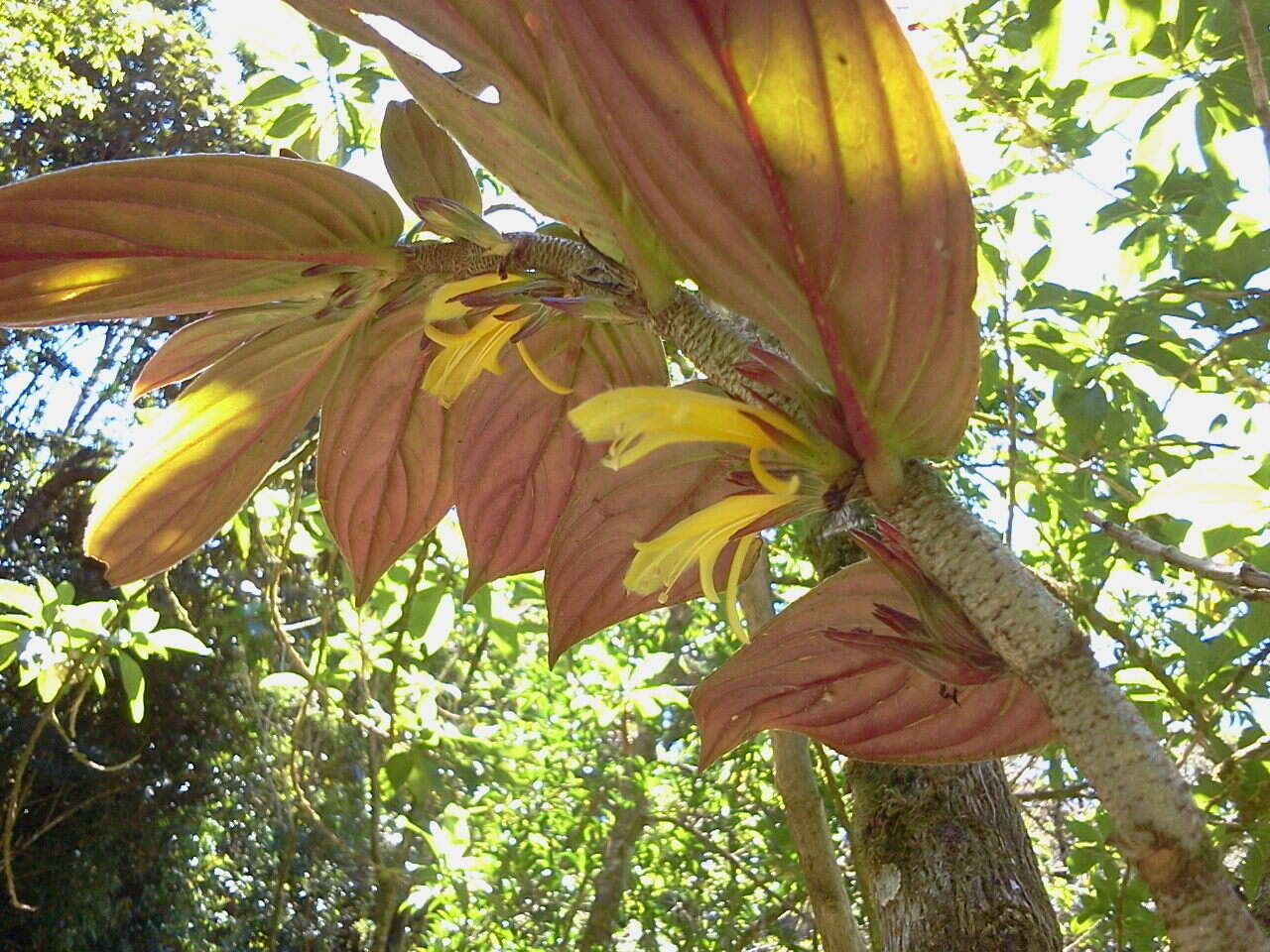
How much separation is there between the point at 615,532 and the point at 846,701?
8 centimetres

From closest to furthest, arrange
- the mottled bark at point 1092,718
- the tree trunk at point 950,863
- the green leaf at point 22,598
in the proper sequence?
the mottled bark at point 1092,718 → the tree trunk at point 950,863 → the green leaf at point 22,598

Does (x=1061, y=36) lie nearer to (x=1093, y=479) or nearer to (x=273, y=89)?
(x=1093, y=479)

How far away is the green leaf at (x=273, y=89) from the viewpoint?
1.15 metres

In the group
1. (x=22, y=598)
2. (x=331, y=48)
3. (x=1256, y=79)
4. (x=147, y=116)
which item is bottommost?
(x=1256, y=79)

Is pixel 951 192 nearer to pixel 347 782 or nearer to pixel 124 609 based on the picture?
pixel 124 609

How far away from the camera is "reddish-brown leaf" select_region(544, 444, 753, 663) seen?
0.95 feet

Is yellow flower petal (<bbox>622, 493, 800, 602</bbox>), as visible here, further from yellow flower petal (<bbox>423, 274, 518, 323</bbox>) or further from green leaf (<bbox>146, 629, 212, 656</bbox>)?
green leaf (<bbox>146, 629, 212, 656</bbox>)

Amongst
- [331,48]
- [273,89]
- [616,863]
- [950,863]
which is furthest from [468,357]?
[616,863]

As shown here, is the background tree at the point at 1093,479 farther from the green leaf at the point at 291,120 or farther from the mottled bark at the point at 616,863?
the green leaf at the point at 291,120

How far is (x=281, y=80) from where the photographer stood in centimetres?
116

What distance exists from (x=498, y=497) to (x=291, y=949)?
17.1ft

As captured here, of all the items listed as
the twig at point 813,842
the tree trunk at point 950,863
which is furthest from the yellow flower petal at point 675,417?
the twig at point 813,842

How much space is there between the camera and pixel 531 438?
34cm

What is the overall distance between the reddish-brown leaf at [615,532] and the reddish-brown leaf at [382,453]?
0.05 m
